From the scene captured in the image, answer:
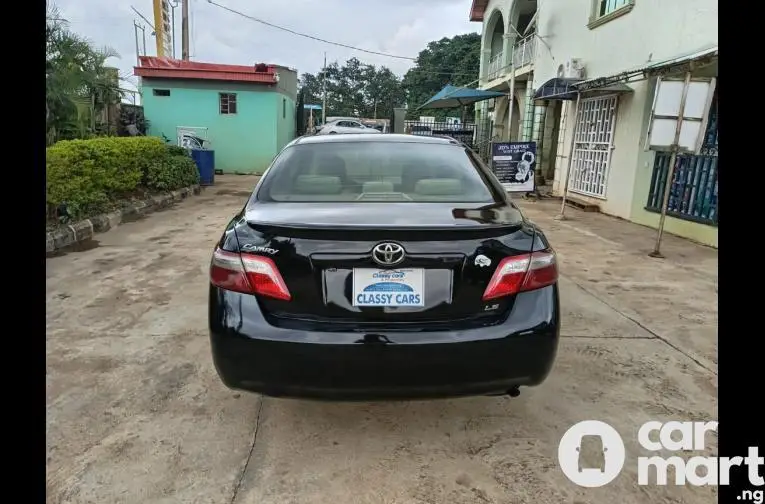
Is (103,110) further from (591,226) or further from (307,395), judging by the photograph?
(307,395)

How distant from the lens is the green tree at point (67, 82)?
8047 mm

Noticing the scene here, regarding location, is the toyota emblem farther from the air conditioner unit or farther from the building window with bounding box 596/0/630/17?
the air conditioner unit

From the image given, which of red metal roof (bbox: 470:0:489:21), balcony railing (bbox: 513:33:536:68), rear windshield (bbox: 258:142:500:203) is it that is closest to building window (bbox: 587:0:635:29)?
balcony railing (bbox: 513:33:536:68)

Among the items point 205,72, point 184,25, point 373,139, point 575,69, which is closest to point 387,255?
point 373,139

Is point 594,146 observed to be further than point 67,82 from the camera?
Yes

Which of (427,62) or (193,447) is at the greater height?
(427,62)

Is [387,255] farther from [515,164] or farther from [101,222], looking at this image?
[515,164]

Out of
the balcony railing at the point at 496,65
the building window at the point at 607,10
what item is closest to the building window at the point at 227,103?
the balcony railing at the point at 496,65

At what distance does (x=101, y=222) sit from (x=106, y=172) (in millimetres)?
1114

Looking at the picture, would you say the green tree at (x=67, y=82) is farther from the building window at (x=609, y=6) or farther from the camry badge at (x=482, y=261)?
the building window at (x=609, y=6)

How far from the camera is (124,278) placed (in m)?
5.00

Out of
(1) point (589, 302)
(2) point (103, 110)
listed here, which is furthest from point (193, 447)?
(2) point (103, 110)

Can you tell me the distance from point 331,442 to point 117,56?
438 inches

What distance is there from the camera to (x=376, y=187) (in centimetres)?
293
